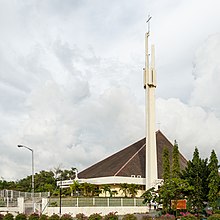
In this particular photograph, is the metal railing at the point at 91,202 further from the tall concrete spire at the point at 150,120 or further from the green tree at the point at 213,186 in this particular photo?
the green tree at the point at 213,186

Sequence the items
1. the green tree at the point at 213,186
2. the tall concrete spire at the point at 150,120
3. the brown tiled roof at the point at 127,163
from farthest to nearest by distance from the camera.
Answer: the brown tiled roof at the point at 127,163 < the tall concrete spire at the point at 150,120 < the green tree at the point at 213,186

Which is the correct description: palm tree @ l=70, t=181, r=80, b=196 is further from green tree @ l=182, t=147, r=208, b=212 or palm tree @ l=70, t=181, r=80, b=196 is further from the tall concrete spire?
green tree @ l=182, t=147, r=208, b=212

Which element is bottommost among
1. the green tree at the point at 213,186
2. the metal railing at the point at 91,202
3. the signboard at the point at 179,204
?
the metal railing at the point at 91,202

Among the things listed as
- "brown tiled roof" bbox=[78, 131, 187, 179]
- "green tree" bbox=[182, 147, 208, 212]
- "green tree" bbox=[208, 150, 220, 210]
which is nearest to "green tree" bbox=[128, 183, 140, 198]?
"brown tiled roof" bbox=[78, 131, 187, 179]

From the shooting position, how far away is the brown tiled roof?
54.8 m

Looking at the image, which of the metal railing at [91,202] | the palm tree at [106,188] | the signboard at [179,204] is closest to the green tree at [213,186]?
the signboard at [179,204]

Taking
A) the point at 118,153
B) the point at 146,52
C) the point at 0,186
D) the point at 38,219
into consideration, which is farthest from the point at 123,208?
the point at 0,186

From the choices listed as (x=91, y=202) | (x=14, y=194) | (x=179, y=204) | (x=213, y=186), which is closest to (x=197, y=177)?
(x=213, y=186)

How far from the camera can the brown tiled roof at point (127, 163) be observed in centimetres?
5481

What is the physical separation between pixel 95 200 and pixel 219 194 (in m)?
11.4

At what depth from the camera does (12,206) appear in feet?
126

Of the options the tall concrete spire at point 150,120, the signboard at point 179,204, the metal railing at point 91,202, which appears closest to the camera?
the signboard at point 179,204

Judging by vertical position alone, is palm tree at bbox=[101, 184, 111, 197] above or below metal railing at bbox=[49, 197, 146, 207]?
above

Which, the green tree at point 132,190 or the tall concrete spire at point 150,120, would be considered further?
the green tree at point 132,190
